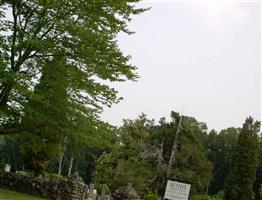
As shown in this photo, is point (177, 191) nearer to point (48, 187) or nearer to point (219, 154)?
point (48, 187)

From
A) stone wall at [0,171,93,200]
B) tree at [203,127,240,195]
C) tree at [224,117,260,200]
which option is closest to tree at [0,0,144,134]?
stone wall at [0,171,93,200]

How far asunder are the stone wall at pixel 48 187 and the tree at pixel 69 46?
470cm

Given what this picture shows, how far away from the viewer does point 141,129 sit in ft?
138

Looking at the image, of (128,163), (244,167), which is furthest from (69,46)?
(244,167)

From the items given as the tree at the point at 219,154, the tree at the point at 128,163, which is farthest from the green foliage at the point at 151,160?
the tree at the point at 219,154

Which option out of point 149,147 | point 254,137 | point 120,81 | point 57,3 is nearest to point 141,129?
point 149,147

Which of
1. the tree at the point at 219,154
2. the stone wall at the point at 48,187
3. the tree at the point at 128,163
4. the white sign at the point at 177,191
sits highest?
the tree at the point at 219,154

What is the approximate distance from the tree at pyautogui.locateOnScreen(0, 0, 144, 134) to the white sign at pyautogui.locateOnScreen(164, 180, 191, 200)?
4.96 meters

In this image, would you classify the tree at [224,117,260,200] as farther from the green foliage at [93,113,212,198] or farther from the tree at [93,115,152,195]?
the tree at [93,115,152,195]

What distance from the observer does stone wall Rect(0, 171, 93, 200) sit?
20.8 meters

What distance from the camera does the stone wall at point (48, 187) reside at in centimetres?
2078

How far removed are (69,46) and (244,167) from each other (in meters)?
33.9

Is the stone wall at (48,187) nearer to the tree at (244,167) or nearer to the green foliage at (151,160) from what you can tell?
the green foliage at (151,160)

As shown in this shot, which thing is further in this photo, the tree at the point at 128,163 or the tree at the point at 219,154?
the tree at the point at 219,154
